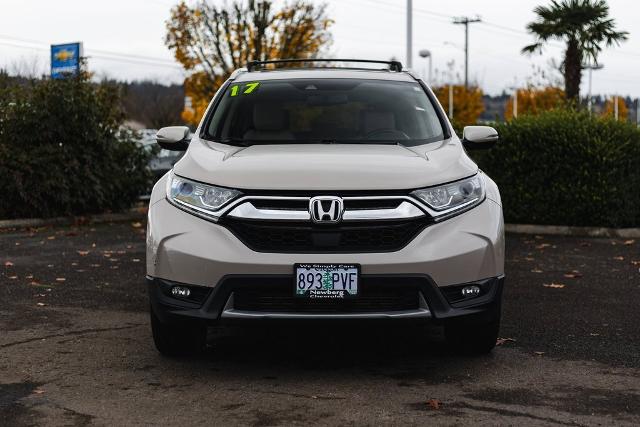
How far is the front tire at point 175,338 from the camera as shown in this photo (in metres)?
6.09

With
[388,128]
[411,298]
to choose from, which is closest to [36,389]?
[411,298]

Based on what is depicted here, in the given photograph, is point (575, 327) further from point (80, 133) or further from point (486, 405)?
point (80, 133)

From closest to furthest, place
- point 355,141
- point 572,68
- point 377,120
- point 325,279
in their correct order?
point 325,279
point 355,141
point 377,120
point 572,68

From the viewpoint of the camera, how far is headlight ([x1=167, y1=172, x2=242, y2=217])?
5594 millimetres

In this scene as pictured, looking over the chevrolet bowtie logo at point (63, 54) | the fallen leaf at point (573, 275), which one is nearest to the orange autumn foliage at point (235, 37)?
the chevrolet bowtie logo at point (63, 54)

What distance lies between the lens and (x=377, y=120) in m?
6.90

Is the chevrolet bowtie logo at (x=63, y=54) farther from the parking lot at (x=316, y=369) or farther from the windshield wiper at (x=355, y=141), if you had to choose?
the windshield wiper at (x=355, y=141)

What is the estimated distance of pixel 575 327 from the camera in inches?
295

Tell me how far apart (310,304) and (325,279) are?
179mm

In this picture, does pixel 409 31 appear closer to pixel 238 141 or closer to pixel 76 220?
pixel 76 220

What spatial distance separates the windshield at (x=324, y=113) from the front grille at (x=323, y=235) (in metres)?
1.13

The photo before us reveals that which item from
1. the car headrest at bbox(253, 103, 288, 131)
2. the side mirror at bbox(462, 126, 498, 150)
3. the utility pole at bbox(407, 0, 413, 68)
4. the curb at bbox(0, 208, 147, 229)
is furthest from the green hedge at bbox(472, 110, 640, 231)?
the utility pole at bbox(407, 0, 413, 68)

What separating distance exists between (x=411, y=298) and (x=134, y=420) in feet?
5.29

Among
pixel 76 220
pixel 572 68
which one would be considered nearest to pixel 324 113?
pixel 76 220
